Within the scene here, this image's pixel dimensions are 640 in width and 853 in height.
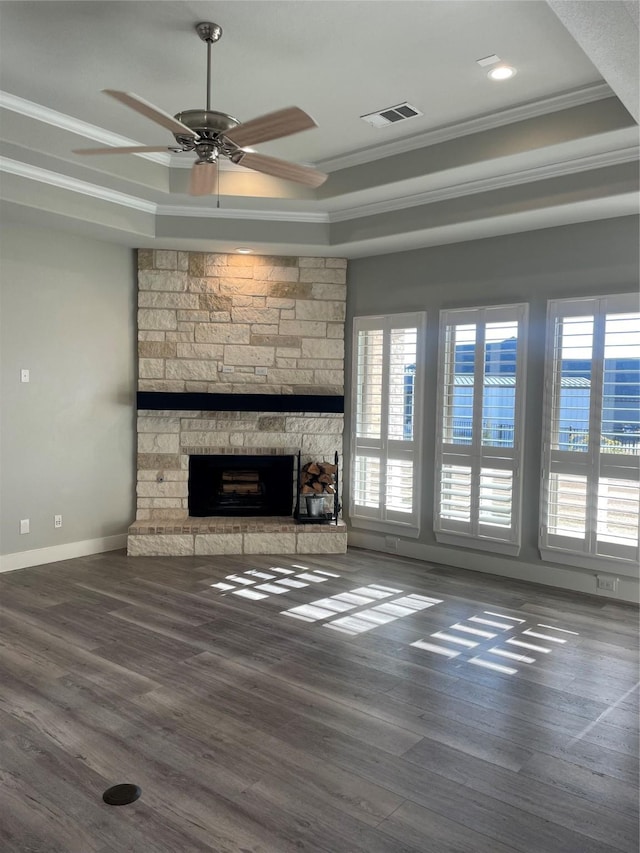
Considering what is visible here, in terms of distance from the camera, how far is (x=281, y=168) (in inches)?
132

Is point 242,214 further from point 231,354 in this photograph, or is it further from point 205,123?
point 205,123

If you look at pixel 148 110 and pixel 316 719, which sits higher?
pixel 148 110

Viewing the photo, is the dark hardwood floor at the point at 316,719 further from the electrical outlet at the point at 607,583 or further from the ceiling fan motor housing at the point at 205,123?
the ceiling fan motor housing at the point at 205,123

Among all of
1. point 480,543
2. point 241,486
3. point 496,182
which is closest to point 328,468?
point 241,486

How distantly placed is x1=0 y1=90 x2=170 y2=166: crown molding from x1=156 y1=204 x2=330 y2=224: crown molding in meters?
0.75

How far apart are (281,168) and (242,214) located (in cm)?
223

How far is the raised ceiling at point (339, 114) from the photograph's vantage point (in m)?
3.11

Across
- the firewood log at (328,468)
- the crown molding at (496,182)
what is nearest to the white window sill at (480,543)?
the firewood log at (328,468)

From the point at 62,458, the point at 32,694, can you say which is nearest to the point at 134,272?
the point at 62,458

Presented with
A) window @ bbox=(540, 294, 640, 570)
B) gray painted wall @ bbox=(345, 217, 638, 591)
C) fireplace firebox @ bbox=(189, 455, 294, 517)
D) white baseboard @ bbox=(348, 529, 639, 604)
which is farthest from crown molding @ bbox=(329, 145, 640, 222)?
white baseboard @ bbox=(348, 529, 639, 604)

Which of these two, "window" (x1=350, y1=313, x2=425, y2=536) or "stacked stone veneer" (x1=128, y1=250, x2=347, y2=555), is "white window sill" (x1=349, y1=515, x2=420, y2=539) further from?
"stacked stone veneer" (x1=128, y1=250, x2=347, y2=555)

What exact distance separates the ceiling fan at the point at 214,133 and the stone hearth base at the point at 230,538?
10.5 feet

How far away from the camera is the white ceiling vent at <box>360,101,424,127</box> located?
4074 mm

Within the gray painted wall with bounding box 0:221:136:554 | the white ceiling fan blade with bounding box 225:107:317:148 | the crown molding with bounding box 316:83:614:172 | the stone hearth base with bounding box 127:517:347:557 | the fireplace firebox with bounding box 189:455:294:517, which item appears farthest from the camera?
the fireplace firebox with bounding box 189:455:294:517
